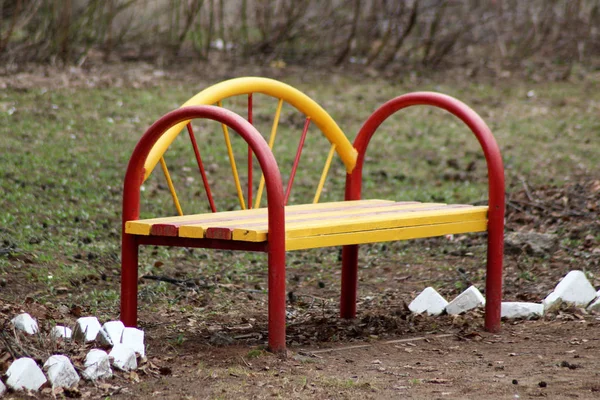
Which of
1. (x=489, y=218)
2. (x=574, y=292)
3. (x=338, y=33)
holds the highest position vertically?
(x=338, y=33)

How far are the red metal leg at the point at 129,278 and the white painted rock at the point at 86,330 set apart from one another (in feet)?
1.37

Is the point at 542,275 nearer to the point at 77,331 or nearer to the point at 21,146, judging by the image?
the point at 77,331

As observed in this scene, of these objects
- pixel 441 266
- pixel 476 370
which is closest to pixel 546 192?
pixel 441 266

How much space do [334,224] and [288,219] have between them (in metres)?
0.29

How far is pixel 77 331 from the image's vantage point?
11.6 feet

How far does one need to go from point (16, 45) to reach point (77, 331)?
7048mm

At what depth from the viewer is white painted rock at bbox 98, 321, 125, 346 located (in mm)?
3463

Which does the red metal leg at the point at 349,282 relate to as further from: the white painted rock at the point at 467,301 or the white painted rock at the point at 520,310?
the white painted rock at the point at 520,310

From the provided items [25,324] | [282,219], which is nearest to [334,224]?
[282,219]

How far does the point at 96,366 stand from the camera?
10.6 feet

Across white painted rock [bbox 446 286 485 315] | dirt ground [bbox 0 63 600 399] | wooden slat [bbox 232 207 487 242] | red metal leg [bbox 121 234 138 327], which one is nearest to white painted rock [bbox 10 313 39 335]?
dirt ground [bbox 0 63 600 399]

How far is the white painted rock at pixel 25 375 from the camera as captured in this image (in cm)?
305

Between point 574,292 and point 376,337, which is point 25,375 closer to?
point 376,337

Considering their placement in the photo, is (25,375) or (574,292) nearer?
(25,375)
